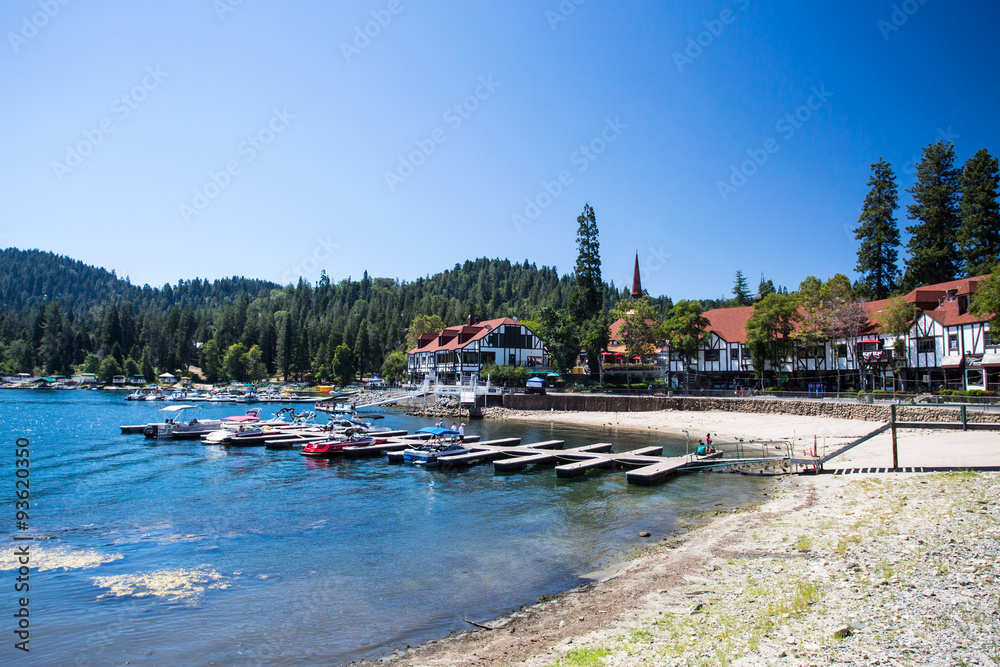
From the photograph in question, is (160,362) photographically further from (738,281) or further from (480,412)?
(738,281)

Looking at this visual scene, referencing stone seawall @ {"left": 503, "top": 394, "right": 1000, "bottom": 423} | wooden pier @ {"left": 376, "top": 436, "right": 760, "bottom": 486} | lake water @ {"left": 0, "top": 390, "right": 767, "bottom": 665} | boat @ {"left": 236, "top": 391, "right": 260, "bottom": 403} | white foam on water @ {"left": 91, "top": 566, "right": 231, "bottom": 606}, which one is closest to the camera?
lake water @ {"left": 0, "top": 390, "right": 767, "bottom": 665}

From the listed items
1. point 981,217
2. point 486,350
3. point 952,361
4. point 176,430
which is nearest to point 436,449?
point 176,430

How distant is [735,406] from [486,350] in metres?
38.4

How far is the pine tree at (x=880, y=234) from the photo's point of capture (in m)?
75.2

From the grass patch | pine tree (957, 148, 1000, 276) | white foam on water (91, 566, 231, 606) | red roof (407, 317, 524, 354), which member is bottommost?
white foam on water (91, 566, 231, 606)

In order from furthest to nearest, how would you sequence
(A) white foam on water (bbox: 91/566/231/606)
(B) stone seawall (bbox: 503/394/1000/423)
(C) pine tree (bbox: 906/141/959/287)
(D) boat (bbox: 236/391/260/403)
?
(D) boat (bbox: 236/391/260/403)
(C) pine tree (bbox: 906/141/959/287)
(B) stone seawall (bbox: 503/394/1000/423)
(A) white foam on water (bbox: 91/566/231/606)

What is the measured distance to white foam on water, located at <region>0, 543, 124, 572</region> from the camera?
15.7 m

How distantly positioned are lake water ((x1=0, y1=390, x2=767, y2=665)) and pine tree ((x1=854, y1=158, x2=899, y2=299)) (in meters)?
64.2

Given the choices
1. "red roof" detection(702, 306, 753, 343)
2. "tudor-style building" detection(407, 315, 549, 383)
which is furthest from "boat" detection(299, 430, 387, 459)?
"red roof" detection(702, 306, 753, 343)

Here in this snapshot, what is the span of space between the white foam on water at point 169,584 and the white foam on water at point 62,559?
65.8 inches

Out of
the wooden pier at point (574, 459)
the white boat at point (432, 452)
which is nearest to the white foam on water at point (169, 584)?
the wooden pier at point (574, 459)

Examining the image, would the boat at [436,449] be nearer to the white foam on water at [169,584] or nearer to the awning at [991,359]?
the white foam on water at [169,584]

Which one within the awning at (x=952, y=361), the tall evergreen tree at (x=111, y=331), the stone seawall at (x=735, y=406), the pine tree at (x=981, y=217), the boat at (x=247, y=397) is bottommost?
the boat at (x=247, y=397)

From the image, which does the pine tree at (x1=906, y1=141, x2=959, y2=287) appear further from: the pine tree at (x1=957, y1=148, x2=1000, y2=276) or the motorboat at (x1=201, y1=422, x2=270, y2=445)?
the motorboat at (x1=201, y1=422, x2=270, y2=445)
